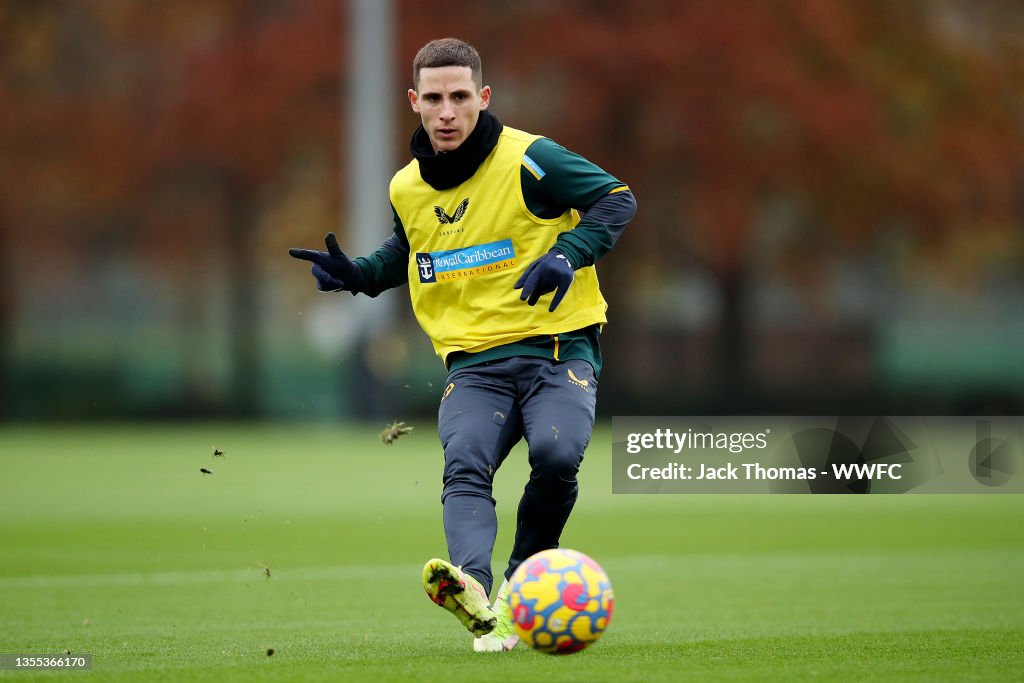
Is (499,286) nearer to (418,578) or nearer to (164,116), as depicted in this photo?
(418,578)

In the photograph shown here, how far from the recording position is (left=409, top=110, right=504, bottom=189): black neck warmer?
22.2 feet

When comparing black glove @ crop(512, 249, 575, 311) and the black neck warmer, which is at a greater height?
the black neck warmer

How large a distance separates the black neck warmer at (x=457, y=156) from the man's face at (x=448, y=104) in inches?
1.3

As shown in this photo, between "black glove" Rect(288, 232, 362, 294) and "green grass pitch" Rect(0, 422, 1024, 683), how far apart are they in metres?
1.49

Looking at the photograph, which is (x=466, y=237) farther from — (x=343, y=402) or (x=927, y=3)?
(x=927, y=3)

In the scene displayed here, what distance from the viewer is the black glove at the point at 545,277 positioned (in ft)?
20.6

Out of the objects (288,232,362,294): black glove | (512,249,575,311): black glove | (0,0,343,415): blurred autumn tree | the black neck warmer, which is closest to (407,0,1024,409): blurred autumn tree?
(0,0,343,415): blurred autumn tree

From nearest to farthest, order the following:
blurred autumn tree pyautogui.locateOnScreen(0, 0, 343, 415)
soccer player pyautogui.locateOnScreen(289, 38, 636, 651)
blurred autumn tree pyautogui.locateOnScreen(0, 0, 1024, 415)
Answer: soccer player pyautogui.locateOnScreen(289, 38, 636, 651) → blurred autumn tree pyautogui.locateOnScreen(0, 0, 1024, 415) → blurred autumn tree pyautogui.locateOnScreen(0, 0, 343, 415)

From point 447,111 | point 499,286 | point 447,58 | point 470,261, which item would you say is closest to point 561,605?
point 499,286

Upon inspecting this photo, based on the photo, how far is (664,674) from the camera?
19.3 ft

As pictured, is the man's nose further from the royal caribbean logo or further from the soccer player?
the royal caribbean logo

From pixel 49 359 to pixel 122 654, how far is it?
25.8m

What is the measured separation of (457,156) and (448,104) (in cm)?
21

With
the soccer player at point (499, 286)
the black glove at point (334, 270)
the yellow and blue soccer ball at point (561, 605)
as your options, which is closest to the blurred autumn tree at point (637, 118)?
the black glove at point (334, 270)
